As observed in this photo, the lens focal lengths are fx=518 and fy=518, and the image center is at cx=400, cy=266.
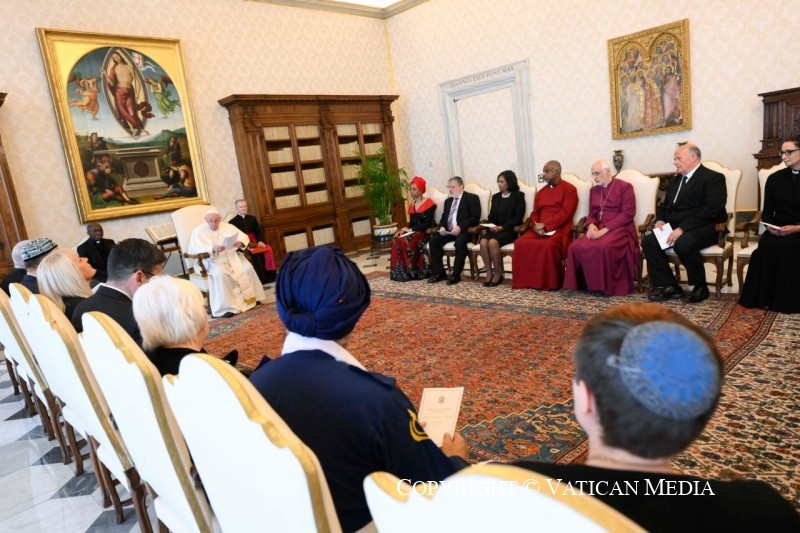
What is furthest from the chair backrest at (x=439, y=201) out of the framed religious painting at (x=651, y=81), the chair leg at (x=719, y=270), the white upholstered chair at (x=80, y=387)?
the white upholstered chair at (x=80, y=387)

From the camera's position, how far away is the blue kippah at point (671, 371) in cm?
70

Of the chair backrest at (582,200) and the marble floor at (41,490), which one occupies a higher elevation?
the chair backrest at (582,200)

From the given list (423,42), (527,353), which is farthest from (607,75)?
(527,353)

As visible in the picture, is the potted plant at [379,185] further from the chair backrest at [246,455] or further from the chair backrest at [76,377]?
the chair backrest at [246,455]

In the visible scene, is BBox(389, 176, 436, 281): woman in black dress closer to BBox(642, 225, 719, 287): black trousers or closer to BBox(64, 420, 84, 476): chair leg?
BBox(642, 225, 719, 287): black trousers

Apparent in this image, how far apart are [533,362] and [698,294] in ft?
6.10

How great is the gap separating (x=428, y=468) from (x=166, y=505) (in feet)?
3.16

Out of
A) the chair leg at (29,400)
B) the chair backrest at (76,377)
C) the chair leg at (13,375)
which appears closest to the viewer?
the chair backrest at (76,377)

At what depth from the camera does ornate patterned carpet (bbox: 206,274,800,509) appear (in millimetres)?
2320

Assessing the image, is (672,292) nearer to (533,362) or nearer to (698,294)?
(698,294)

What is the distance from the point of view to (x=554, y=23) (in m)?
7.73

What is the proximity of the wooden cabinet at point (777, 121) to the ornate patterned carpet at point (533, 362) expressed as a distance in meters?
2.66

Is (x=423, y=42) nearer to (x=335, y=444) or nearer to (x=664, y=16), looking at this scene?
(x=664, y=16)

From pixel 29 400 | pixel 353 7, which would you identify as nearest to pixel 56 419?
pixel 29 400
